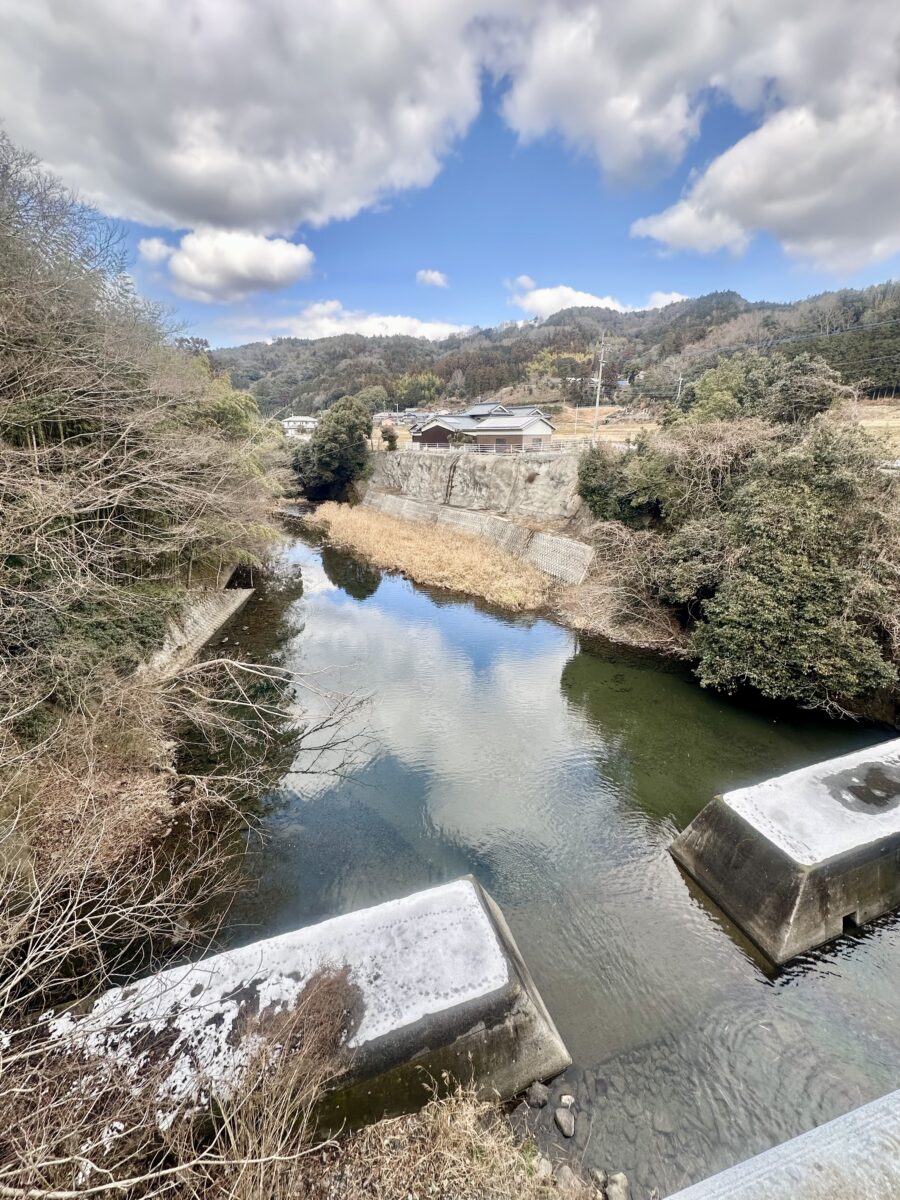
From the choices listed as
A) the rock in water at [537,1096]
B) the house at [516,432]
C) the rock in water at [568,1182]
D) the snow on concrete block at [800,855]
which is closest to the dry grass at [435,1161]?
the rock in water at [568,1182]

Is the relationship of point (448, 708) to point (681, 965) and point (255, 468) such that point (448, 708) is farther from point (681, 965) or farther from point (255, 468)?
point (255, 468)

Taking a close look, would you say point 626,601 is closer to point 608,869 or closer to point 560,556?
point 560,556

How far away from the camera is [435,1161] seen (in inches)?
142

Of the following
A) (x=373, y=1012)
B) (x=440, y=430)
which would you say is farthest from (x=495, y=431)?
(x=373, y=1012)

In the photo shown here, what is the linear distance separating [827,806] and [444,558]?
1565cm

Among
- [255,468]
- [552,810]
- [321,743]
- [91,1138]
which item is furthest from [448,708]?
[255,468]

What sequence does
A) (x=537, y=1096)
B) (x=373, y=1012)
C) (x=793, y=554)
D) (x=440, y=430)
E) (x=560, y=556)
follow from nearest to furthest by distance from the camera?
(x=373, y=1012) → (x=537, y=1096) → (x=793, y=554) → (x=560, y=556) → (x=440, y=430)

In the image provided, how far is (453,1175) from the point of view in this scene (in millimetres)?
3492

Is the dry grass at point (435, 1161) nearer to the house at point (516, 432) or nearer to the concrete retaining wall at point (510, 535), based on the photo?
the concrete retaining wall at point (510, 535)

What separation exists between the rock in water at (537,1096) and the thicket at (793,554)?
7.70 meters

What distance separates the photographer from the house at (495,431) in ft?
109

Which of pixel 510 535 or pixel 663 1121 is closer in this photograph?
pixel 663 1121

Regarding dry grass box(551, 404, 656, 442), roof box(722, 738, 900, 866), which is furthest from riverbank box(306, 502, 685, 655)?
dry grass box(551, 404, 656, 442)

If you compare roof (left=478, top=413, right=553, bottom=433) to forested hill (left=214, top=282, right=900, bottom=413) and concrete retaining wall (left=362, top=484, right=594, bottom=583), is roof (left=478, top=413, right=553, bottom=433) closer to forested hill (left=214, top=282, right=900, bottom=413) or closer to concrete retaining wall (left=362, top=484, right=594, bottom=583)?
concrete retaining wall (left=362, top=484, right=594, bottom=583)
